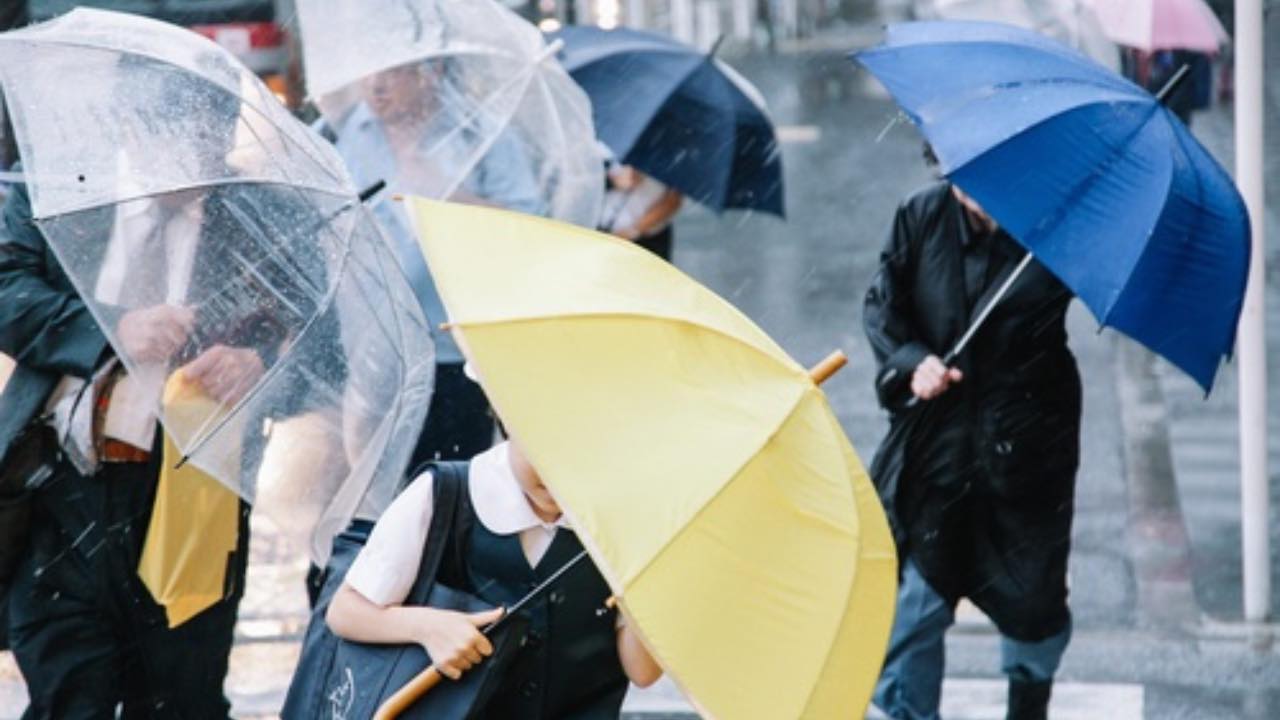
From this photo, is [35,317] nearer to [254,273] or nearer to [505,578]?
[254,273]

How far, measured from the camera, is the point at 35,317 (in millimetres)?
5730

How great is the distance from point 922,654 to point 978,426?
662 mm

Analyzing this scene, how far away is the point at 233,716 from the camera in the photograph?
7609 millimetres

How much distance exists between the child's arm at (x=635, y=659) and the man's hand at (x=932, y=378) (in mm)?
2087

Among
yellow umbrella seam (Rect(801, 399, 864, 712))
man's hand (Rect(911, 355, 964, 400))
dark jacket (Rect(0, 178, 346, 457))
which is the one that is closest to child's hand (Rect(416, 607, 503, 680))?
yellow umbrella seam (Rect(801, 399, 864, 712))

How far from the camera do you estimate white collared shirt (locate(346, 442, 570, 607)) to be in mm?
4469

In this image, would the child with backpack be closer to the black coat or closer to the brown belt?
the brown belt

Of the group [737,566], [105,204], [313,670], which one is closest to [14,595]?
[105,204]

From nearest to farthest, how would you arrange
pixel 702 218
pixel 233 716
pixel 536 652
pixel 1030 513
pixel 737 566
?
pixel 737 566, pixel 536 652, pixel 1030 513, pixel 233 716, pixel 702 218

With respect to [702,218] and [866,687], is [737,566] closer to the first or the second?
[866,687]

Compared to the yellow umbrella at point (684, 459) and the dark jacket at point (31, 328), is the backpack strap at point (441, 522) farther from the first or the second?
the dark jacket at point (31, 328)

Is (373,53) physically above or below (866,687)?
below

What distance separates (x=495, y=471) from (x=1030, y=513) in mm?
2585

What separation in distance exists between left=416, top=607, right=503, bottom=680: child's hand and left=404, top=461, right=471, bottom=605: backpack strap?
95 mm
